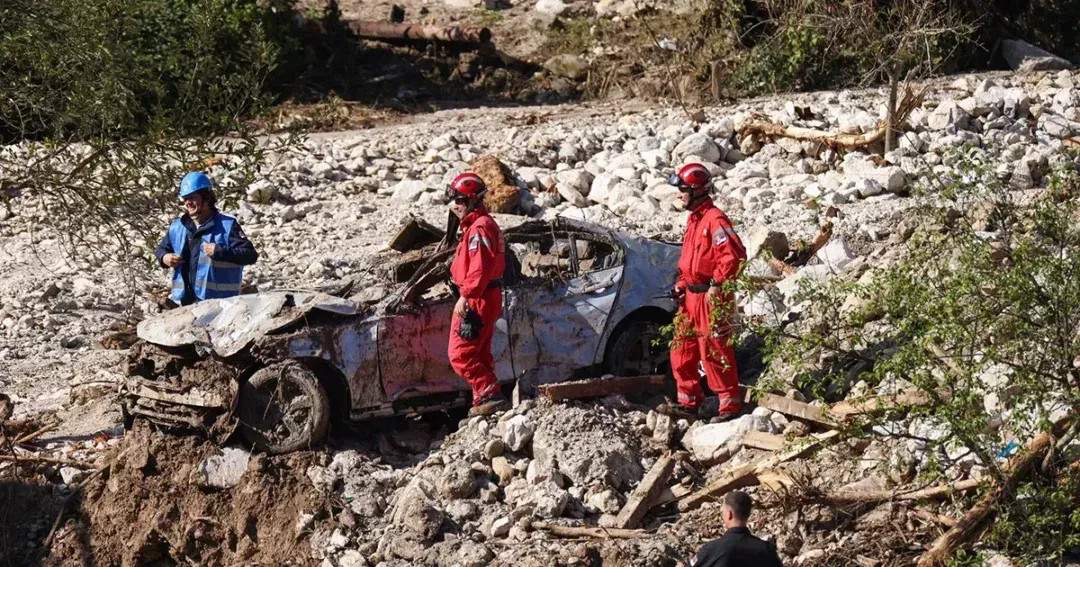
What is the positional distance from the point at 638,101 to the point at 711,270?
38.9ft

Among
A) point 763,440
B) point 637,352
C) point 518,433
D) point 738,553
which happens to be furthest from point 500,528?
point 738,553

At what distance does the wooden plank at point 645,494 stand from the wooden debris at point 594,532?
0.38ft

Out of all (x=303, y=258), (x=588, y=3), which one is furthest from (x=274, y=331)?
(x=588, y=3)

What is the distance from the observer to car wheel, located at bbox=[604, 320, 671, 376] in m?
11.7

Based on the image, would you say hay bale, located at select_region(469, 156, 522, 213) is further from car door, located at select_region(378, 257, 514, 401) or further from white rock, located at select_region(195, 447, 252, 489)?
white rock, located at select_region(195, 447, 252, 489)

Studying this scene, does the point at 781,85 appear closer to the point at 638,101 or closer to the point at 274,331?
the point at 638,101

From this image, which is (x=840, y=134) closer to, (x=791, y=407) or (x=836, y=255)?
(x=836, y=255)

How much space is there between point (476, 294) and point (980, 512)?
3577 millimetres

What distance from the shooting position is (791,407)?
424 inches

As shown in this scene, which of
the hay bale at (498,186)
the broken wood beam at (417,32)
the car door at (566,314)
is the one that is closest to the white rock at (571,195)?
the hay bale at (498,186)

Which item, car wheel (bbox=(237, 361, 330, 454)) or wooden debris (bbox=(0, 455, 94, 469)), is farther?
wooden debris (bbox=(0, 455, 94, 469))

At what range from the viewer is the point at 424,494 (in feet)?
34.0

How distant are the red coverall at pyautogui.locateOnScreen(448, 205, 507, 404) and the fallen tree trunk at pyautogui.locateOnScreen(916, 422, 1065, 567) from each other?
332cm

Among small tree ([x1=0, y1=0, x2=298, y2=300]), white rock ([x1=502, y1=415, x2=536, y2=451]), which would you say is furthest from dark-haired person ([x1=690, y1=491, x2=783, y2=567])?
small tree ([x1=0, y1=0, x2=298, y2=300])
